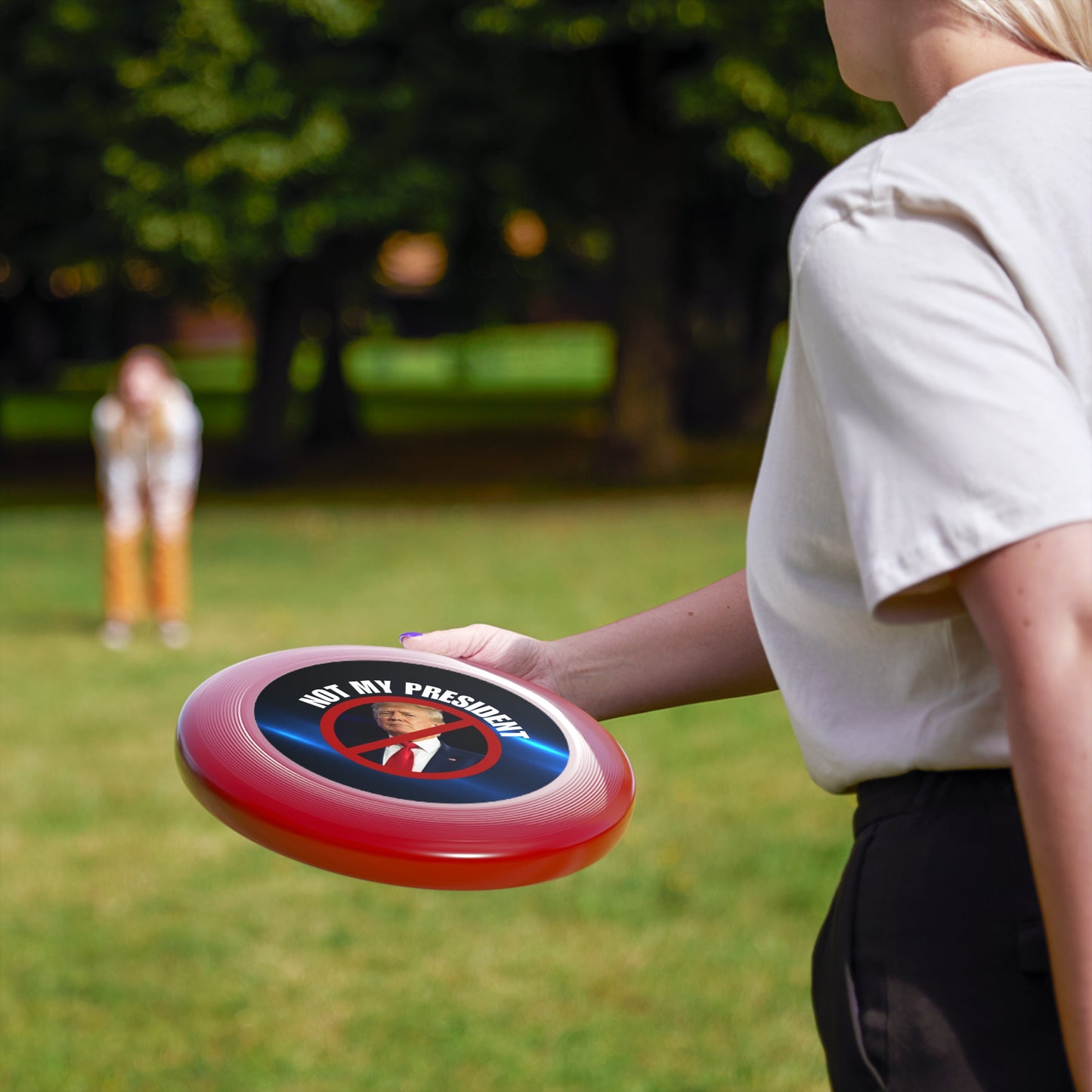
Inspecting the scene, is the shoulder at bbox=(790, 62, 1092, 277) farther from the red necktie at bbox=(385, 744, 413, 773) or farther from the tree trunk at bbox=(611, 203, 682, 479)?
the tree trunk at bbox=(611, 203, 682, 479)

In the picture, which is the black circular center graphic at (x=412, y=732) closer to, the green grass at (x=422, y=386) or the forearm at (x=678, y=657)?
the forearm at (x=678, y=657)

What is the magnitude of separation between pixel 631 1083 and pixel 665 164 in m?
16.8

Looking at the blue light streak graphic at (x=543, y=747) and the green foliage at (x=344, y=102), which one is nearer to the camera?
the blue light streak graphic at (x=543, y=747)

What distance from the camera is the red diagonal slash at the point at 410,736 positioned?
1.59m

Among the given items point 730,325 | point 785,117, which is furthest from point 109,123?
point 730,325

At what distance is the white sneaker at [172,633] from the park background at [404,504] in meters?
0.16

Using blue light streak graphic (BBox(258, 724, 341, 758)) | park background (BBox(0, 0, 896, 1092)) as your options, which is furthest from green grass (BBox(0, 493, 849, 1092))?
blue light streak graphic (BBox(258, 724, 341, 758))

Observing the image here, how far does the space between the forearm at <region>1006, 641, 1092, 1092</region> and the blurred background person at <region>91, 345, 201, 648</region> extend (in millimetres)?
9110

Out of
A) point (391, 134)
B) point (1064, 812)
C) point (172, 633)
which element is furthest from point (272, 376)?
point (1064, 812)

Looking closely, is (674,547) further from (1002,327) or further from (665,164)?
(1002,327)

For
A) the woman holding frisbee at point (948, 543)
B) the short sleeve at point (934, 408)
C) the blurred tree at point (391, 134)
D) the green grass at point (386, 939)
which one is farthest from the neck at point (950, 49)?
the blurred tree at point (391, 134)

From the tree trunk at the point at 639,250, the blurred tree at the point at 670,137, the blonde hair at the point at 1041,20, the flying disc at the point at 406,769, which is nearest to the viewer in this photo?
the blonde hair at the point at 1041,20

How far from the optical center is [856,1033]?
52.8 inches

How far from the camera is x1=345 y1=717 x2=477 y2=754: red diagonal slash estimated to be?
1594 millimetres
